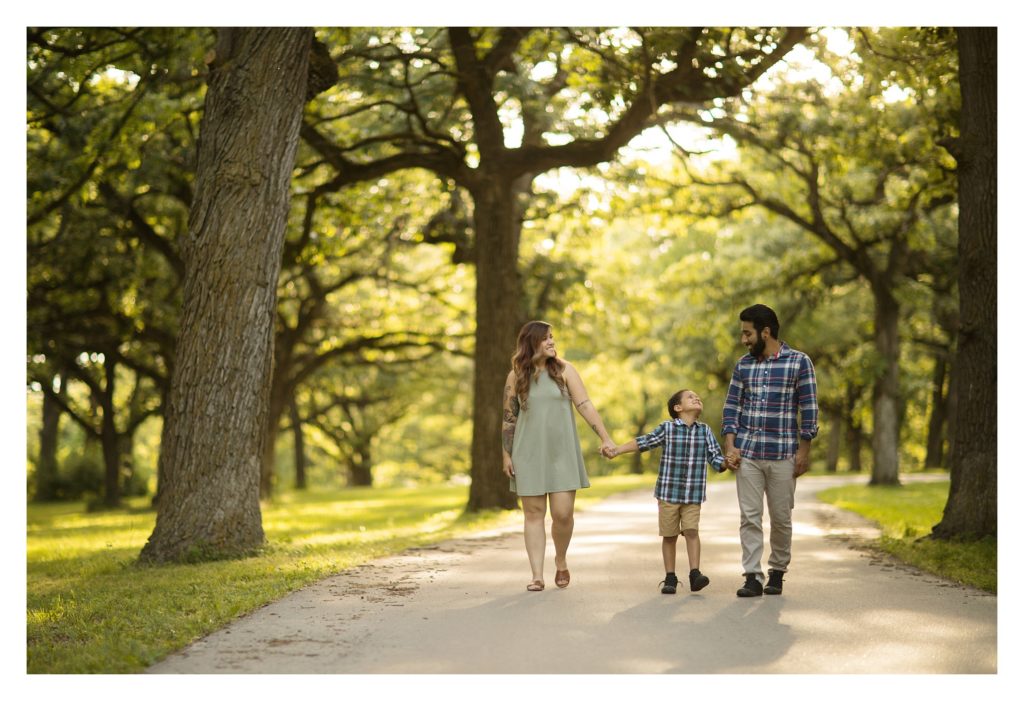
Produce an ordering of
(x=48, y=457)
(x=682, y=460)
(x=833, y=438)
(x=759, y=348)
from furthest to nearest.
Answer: (x=833, y=438), (x=48, y=457), (x=682, y=460), (x=759, y=348)

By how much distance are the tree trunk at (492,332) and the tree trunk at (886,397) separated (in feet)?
37.3

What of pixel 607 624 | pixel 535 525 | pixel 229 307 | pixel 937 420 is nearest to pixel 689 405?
pixel 535 525

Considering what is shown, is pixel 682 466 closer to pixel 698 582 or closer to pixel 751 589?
pixel 698 582

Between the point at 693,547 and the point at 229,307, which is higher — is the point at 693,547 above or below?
below

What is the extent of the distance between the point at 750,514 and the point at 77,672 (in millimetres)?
4852

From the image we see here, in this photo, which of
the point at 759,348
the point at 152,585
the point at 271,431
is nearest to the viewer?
the point at 759,348

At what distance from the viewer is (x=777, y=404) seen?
316 inches

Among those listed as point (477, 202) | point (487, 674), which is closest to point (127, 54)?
point (477, 202)

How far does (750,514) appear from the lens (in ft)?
26.6

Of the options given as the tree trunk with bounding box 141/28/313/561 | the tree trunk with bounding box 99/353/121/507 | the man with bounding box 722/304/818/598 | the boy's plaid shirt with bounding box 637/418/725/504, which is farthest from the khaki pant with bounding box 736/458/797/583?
the tree trunk with bounding box 99/353/121/507

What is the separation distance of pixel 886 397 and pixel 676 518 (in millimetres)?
19086

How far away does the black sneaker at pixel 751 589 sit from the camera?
7781mm

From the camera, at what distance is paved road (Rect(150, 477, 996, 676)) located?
5.64 metres

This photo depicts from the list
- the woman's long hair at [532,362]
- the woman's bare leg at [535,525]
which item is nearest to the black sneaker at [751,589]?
the woman's bare leg at [535,525]
